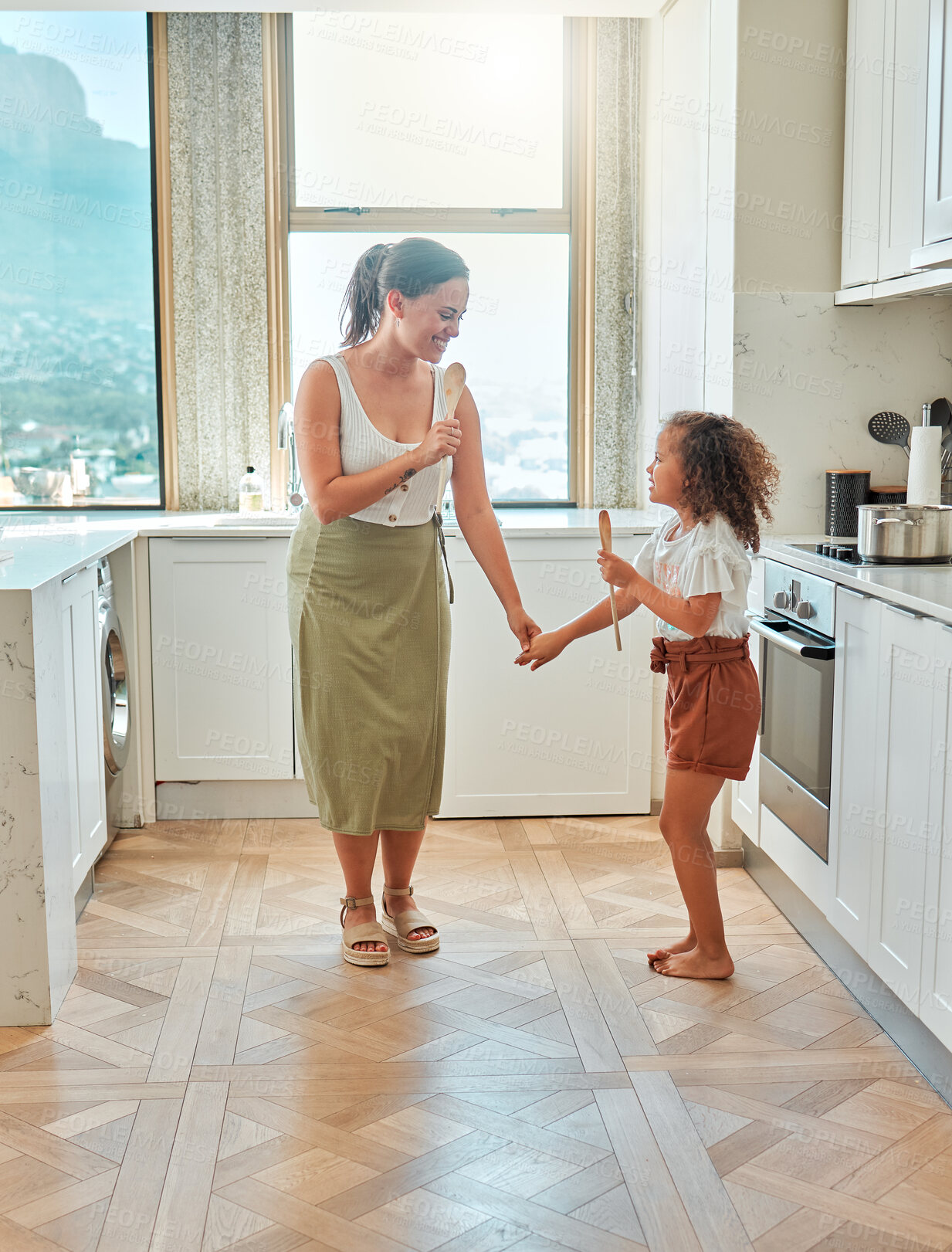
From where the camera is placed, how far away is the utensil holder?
115 inches

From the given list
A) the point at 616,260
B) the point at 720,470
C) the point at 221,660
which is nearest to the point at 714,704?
the point at 720,470

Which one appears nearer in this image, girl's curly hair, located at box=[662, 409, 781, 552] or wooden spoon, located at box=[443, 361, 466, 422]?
girl's curly hair, located at box=[662, 409, 781, 552]

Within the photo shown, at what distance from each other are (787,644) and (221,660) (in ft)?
5.41

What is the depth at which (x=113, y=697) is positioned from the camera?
3.29m

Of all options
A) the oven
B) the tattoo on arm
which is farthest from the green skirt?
the oven

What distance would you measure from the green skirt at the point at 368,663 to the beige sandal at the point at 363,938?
19cm

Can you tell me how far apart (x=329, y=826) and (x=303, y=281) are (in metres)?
2.13

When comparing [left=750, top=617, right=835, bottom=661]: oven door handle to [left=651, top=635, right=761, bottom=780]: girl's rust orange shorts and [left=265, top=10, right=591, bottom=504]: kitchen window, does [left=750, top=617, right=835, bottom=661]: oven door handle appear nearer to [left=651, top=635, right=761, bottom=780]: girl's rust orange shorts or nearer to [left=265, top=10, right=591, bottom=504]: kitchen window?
[left=651, top=635, right=761, bottom=780]: girl's rust orange shorts

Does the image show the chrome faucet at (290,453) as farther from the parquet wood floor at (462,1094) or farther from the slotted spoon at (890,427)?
the slotted spoon at (890,427)

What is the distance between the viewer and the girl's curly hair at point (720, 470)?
2.21 metres

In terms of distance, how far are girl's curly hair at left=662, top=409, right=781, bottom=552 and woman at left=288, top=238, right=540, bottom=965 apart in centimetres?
43

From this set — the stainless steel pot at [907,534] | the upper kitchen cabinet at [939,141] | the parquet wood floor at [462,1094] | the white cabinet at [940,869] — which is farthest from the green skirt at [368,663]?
the upper kitchen cabinet at [939,141]

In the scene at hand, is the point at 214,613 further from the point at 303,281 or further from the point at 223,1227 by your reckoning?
the point at 223,1227

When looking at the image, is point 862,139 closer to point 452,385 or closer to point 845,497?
point 845,497
